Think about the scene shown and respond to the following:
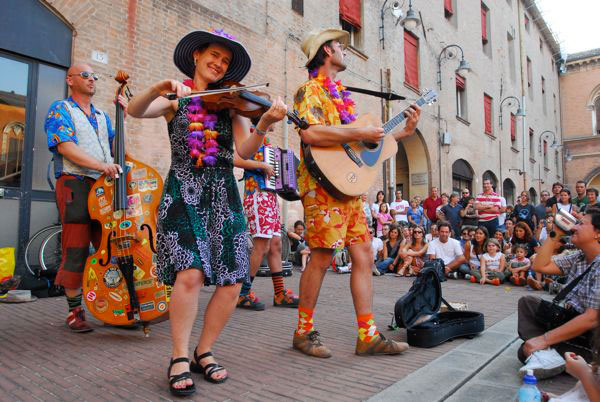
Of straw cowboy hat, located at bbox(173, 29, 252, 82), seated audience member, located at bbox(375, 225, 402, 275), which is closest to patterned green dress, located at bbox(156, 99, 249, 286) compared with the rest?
straw cowboy hat, located at bbox(173, 29, 252, 82)

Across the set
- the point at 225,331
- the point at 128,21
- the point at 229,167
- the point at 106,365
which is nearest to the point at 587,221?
the point at 229,167

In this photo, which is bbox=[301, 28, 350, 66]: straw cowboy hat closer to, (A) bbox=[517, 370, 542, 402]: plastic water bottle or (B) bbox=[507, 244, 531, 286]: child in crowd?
(A) bbox=[517, 370, 542, 402]: plastic water bottle

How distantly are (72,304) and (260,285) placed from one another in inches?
127

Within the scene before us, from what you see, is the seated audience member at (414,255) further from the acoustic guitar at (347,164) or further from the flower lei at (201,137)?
the flower lei at (201,137)

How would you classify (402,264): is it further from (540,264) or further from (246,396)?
(246,396)

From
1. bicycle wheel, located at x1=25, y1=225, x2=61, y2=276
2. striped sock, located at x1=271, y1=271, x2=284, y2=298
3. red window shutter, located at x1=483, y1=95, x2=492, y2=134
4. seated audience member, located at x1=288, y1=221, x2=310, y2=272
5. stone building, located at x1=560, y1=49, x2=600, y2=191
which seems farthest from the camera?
stone building, located at x1=560, y1=49, x2=600, y2=191

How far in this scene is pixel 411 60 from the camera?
52.8ft

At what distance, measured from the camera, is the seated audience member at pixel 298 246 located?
384 inches

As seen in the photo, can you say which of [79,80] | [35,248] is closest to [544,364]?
[79,80]

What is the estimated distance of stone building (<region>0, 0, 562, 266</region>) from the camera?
6.53 meters

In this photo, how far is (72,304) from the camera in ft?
11.9

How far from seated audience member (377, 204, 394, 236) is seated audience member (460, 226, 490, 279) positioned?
251 centimetres

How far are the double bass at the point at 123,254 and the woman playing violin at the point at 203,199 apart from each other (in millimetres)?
853

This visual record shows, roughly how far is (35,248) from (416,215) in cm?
842
